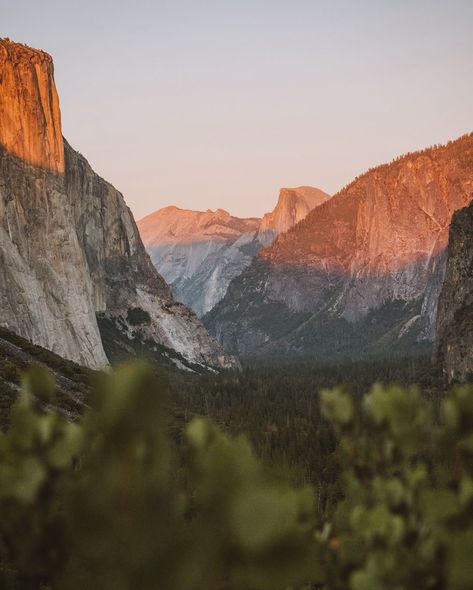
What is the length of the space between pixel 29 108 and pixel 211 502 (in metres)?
71.7

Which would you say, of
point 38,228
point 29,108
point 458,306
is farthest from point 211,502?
point 458,306

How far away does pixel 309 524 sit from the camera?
8.16 feet

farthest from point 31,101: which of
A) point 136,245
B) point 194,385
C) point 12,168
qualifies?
point 136,245

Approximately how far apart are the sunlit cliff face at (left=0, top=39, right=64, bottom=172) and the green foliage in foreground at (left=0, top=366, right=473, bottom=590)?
66.3m

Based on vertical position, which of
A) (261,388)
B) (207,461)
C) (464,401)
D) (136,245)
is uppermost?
(136,245)

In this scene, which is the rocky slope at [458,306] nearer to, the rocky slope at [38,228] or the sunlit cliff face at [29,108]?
the rocky slope at [38,228]

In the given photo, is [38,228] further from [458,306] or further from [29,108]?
[458,306]

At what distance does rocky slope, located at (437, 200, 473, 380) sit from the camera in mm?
86875

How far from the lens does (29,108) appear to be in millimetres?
65750

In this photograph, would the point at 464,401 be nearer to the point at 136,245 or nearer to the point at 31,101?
the point at 31,101

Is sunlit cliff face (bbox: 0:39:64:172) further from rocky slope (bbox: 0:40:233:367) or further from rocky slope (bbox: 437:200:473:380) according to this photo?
rocky slope (bbox: 437:200:473:380)

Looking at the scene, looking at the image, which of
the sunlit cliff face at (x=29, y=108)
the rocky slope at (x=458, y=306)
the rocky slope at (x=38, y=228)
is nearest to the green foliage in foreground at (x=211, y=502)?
the rocky slope at (x=38, y=228)

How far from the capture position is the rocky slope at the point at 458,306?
86875 millimetres

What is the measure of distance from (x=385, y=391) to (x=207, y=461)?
1489 mm
